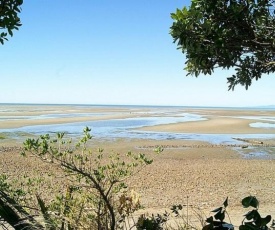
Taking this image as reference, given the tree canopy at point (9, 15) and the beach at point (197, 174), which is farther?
the beach at point (197, 174)

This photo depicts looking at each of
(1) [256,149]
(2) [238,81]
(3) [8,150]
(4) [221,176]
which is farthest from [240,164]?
(2) [238,81]

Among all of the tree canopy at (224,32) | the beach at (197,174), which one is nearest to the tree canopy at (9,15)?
the tree canopy at (224,32)

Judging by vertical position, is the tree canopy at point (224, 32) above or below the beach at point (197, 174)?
above

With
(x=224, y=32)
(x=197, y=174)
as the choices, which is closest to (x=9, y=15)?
(x=224, y=32)

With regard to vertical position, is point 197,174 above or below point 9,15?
below

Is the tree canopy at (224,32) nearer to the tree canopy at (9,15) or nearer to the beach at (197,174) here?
the tree canopy at (9,15)

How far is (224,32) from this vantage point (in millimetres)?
3004

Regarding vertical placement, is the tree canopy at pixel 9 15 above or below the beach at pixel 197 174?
above

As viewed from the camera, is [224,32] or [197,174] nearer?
[224,32]

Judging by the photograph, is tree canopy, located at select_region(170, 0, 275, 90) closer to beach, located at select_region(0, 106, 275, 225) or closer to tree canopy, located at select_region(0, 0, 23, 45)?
tree canopy, located at select_region(0, 0, 23, 45)

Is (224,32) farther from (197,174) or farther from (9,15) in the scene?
(197,174)

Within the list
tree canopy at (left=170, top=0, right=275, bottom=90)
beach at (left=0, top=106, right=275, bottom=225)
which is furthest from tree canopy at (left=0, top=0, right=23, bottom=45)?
beach at (left=0, top=106, right=275, bottom=225)

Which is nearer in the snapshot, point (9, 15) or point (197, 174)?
point (9, 15)

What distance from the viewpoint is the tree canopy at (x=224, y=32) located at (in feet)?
9.62
